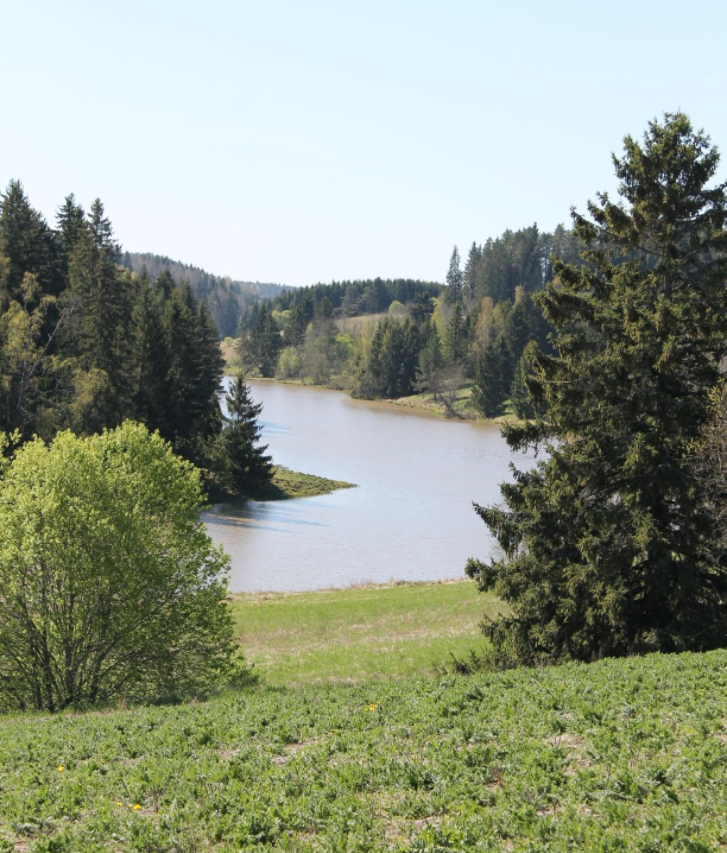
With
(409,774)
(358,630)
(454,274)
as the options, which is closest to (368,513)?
(358,630)

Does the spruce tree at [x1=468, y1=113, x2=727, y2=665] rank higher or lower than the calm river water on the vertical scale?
higher

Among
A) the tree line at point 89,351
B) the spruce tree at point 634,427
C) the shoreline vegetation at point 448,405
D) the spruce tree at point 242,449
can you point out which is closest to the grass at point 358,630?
the spruce tree at point 634,427

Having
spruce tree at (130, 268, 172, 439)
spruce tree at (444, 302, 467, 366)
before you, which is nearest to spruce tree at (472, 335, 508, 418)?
spruce tree at (444, 302, 467, 366)

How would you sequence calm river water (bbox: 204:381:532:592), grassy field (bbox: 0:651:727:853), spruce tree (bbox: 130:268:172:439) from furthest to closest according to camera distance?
1. spruce tree (bbox: 130:268:172:439)
2. calm river water (bbox: 204:381:532:592)
3. grassy field (bbox: 0:651:727:853)

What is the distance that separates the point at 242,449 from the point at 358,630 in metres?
30.5

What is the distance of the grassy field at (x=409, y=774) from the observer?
7.02m

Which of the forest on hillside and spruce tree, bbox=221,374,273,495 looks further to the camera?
the forest on hillside

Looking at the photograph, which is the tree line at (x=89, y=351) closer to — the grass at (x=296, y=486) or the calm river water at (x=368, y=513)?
the grass at (x=296, y=486)

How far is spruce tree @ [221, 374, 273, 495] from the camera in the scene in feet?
179

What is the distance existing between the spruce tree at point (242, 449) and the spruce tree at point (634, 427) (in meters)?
38.6

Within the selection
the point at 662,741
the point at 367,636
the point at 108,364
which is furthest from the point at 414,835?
the point at 108,364

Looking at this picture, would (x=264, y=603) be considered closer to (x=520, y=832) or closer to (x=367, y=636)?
(x=367, y=636)

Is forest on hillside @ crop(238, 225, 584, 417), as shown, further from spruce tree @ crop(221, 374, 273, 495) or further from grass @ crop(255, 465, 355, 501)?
spruce tree @ crop(221, 374, 273, 495)

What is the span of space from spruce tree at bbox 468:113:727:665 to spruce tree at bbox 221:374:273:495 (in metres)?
38.6
